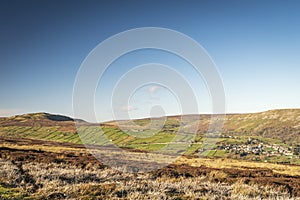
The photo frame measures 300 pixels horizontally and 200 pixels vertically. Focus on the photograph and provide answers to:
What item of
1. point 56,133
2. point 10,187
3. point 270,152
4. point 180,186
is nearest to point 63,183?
point 10,187

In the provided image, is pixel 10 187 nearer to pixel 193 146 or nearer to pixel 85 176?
pixel 85 176

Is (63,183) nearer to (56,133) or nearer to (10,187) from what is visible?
(10,187)

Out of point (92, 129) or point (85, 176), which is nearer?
point (85, 176)

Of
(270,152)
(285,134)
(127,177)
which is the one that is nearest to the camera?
(127,177)

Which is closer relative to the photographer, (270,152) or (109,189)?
(109,189)

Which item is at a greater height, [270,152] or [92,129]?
[92,129]

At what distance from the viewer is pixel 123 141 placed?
122 meters

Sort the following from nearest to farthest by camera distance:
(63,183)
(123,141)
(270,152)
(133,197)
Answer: (133,197), (63,183), (270,152), (123,141)

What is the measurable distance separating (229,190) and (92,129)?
4091 inches

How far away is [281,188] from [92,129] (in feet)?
337

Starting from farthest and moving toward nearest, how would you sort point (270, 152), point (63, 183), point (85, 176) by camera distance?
point (270, 152), point (85, 176), point (63, 183)

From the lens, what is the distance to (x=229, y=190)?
1367 centimetres

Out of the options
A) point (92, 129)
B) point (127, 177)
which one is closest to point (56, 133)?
point (92, 129)

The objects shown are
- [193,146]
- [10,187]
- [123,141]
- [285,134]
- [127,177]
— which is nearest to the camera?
[10,187]
